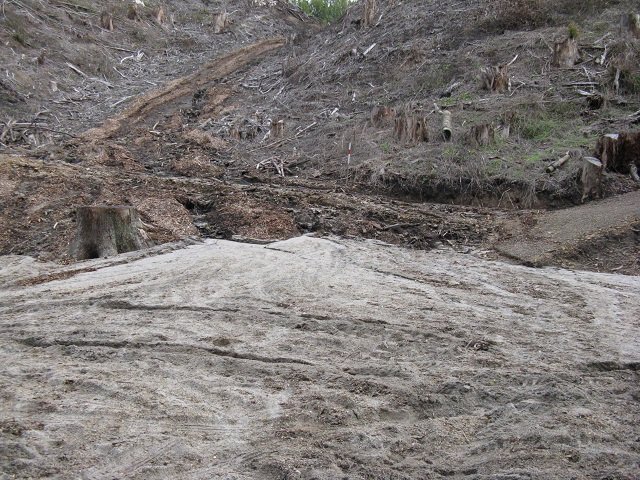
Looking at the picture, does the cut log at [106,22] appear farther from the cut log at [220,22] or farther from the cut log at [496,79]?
the cut log at [496,79]

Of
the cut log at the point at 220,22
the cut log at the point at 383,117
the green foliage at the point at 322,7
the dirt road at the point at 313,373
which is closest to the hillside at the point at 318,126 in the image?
the cut log at the point at 383,117

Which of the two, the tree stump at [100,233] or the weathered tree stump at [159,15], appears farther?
the weathered tree stump at [159,15]

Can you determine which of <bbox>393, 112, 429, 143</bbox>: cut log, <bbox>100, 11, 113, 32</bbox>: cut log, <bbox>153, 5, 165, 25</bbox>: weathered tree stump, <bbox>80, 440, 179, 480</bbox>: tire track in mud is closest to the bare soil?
<bbox>80, 440, 179, 480</bbox>: tire track in mud

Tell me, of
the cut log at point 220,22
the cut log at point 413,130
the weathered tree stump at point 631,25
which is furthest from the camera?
the cut log at point 220,22

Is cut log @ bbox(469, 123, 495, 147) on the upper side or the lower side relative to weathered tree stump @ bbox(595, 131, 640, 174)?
upper

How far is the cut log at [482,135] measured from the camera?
10164mm

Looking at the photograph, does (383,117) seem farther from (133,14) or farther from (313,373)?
(133,14)

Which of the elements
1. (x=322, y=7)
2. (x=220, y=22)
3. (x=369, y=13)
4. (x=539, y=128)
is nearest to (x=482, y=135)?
(x=539, y=128)

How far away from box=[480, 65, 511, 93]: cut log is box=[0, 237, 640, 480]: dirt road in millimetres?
7183

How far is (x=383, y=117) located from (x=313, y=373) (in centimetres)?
884

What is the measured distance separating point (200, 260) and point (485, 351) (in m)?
3.02

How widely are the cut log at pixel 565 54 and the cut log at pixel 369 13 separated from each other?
7.28 metres

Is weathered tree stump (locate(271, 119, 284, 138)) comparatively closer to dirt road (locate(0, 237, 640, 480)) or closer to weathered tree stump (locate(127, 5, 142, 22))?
dirt road (locate(0, 237, 640, 480))

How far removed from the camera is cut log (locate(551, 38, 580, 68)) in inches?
499
